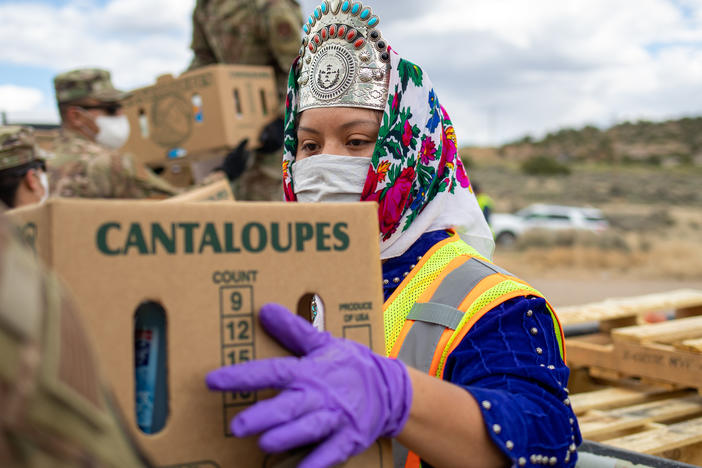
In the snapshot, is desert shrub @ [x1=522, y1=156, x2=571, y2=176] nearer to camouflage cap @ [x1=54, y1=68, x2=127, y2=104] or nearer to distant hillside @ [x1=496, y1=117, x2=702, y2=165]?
distant hillside @ [x1=496, y1=117, x2=702, y2=165]

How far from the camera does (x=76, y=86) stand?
5.09 m

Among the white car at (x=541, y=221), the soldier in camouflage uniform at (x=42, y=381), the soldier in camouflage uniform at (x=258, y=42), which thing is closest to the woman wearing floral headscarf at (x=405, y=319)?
the soldier in camouflage uniform at (x=42, y=381)

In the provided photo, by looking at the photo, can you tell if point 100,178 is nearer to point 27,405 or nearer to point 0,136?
point 0,136

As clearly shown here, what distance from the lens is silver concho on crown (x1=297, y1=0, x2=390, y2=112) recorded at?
6.09ft

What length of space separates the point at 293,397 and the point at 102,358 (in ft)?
1.02

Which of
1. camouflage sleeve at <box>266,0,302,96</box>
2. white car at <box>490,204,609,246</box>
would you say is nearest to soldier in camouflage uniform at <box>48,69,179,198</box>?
camouflage sleeve at <box>266,0,302,96</box>

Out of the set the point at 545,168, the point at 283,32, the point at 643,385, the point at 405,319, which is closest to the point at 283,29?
the point at 283,32

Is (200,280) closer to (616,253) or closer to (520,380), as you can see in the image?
(520,380)

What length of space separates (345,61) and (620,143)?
200 ft

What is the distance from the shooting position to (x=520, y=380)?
55.0 inches

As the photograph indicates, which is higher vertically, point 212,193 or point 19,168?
point 19,168

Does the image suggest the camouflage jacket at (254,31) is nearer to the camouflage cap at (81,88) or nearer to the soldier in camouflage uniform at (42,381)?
the camouflage cap at (81,88)

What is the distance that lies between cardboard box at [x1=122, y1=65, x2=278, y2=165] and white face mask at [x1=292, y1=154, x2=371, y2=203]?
290cm

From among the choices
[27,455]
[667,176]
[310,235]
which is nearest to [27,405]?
[27,455]
